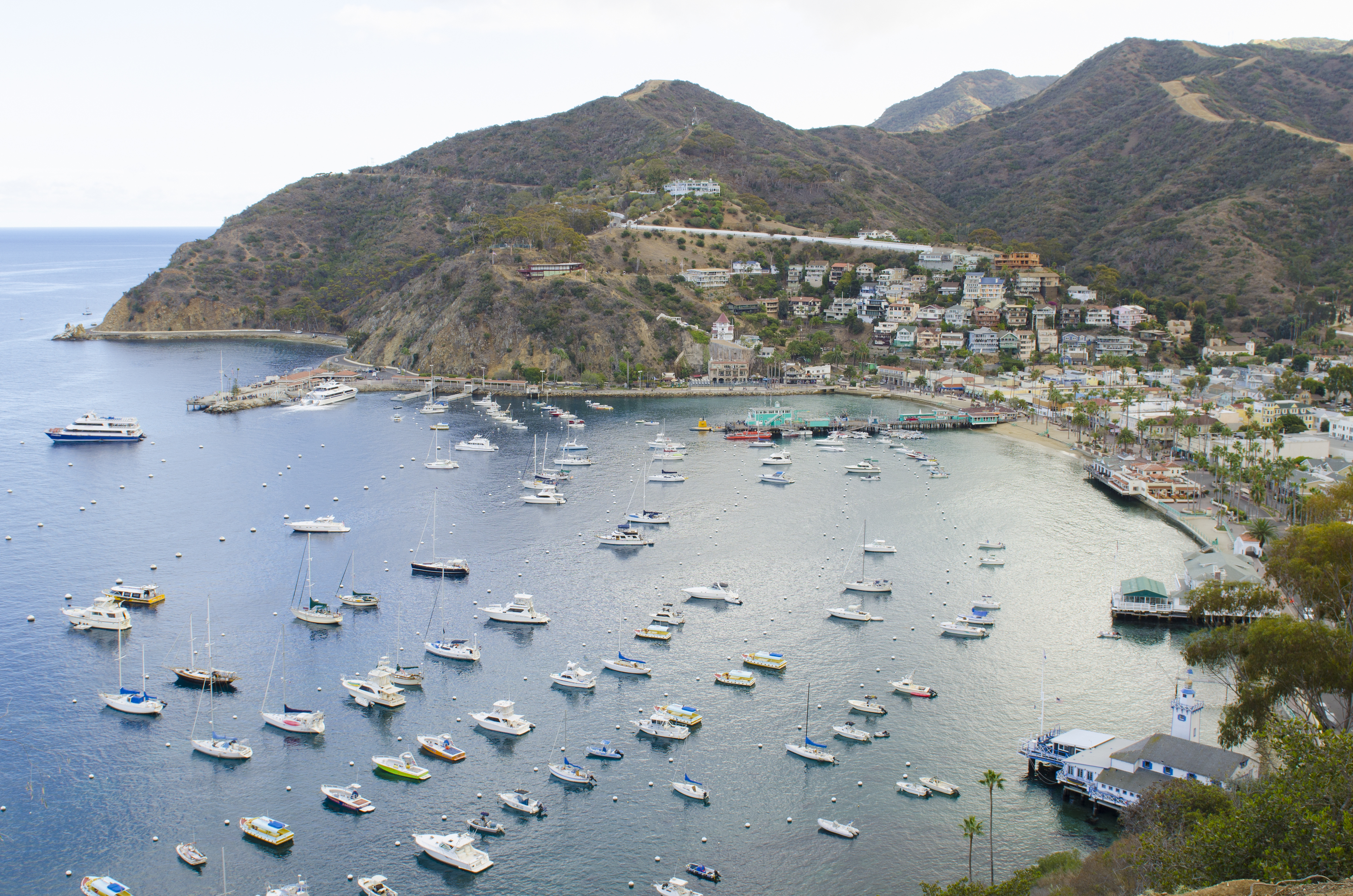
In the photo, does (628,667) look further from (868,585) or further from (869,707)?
(868,585)

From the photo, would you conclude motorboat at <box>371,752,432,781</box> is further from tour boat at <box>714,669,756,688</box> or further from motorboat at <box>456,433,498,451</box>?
motorboat at <box>456,433,498,451</box>

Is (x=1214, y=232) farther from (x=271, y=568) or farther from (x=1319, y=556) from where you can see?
(x=271, y=568)

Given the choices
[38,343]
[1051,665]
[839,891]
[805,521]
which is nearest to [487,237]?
[38,343]

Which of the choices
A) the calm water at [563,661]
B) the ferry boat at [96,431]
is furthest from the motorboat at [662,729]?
the ferry boat at [96,431]

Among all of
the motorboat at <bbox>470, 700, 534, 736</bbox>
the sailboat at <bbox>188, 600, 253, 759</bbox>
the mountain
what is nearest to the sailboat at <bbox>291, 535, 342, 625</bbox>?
Result: the sailboat at <bbox>188, 600, 253, 759</bbox>

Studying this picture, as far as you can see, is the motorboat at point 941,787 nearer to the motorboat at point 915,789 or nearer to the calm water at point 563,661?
the motorboat at point 915,789

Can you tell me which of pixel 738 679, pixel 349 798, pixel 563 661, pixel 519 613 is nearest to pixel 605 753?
pixel 738 679
